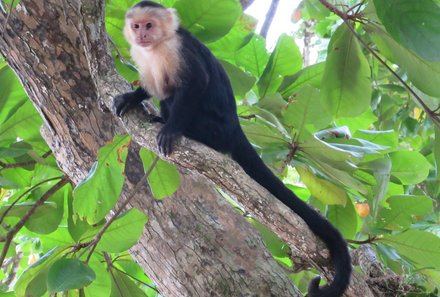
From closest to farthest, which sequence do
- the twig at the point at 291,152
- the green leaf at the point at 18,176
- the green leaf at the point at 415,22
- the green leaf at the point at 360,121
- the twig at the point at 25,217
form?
the green leaf at the point at 415,22, the twig at the point at 291,152, the twig at the point at 25,217, the green leaf at the point at 18,176, the green leaf at the point at 360,121

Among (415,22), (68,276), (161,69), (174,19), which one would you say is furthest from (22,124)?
(415,22)

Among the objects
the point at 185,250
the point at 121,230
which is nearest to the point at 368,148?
the point at 185,250

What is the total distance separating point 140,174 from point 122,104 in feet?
0.87

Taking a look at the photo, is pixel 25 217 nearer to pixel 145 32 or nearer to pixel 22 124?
pixel 22 124

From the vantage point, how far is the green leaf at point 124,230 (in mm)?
1535

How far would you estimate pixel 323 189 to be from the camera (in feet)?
6.77

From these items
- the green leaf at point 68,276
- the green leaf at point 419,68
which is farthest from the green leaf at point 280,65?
the green leaf at point 68,276

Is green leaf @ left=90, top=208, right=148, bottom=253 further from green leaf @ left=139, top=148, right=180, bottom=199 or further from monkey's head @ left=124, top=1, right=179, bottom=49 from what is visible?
monkey's head @ left=124, top=1, right=179, bottom=49

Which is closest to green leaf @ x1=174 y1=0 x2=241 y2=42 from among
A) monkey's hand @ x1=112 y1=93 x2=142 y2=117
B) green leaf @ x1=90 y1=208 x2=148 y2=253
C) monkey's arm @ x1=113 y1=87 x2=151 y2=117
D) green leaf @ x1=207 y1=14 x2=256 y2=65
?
green leaf @ x1=207 y1=14 x2=256 y2=65

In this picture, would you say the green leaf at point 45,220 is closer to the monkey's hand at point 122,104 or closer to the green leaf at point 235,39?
the monkey's hand at point 122,104

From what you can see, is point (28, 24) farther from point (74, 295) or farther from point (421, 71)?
point (421, 71)

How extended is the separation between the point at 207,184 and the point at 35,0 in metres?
0.86

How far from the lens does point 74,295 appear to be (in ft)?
6.52

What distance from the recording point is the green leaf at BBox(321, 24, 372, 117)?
1.77 m
